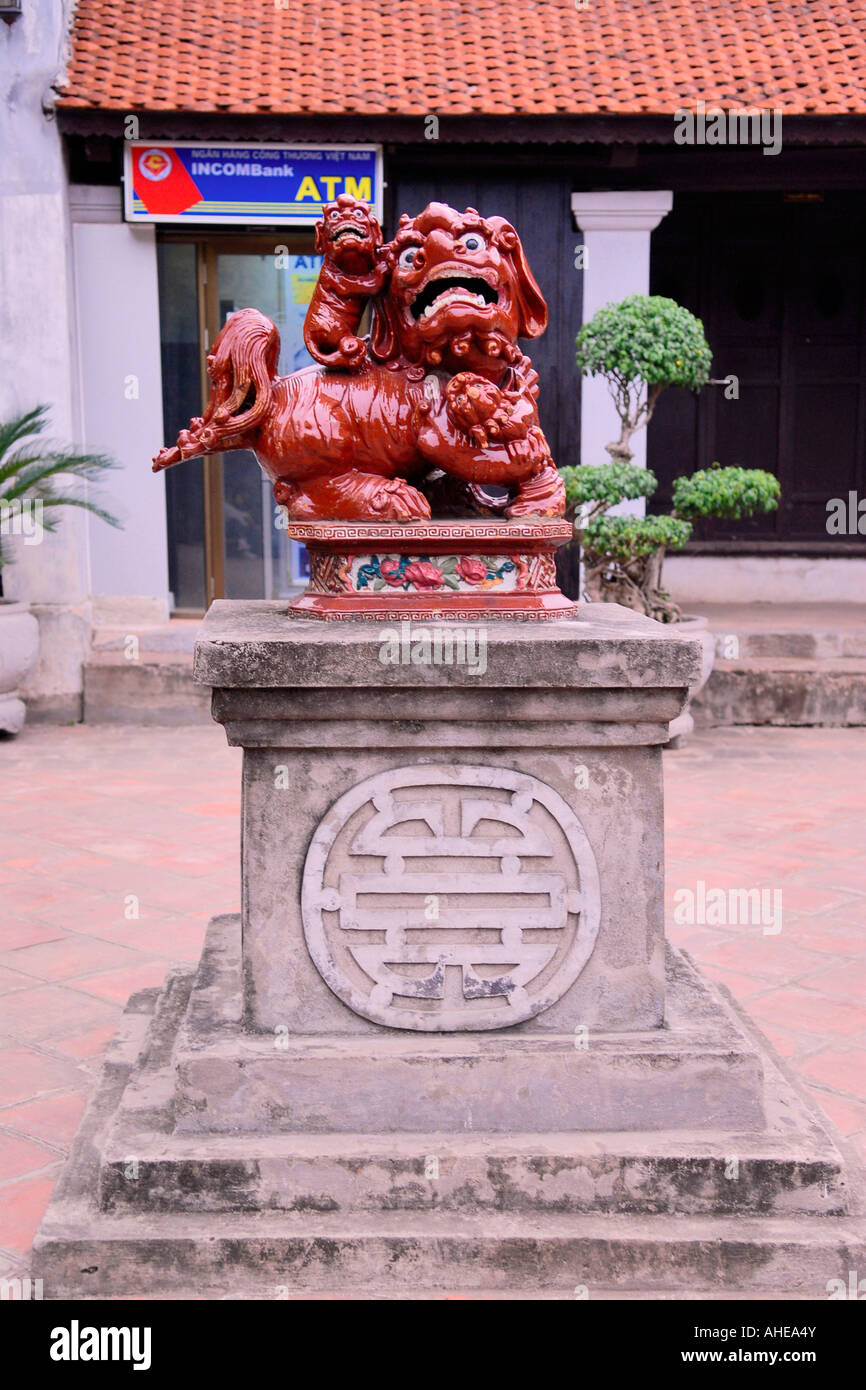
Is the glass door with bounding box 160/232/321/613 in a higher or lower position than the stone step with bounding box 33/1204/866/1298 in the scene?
higher

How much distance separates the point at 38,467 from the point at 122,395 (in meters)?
1.01

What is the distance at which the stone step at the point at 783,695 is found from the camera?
7.99m

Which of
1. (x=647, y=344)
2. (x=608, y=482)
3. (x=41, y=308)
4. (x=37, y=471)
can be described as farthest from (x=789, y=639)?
(x=41, y=308)

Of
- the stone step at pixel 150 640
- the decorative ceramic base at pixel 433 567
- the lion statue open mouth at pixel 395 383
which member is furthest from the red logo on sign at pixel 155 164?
the decorative ceramic base at pixel 433 567

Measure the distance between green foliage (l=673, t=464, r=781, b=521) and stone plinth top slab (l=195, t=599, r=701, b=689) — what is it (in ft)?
16.2

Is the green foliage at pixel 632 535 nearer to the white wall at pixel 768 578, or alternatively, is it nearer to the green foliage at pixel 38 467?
the white wall at pixel 768 578

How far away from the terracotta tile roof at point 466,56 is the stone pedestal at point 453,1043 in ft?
20.3

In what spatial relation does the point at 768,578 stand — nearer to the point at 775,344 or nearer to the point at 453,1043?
the point at 775,344

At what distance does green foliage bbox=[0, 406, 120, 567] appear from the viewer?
7.43 meters

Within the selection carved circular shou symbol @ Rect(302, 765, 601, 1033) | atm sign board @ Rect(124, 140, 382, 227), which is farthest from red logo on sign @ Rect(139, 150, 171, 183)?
carved circular shou symbol @ Rect(302, 765, 601, 1033)

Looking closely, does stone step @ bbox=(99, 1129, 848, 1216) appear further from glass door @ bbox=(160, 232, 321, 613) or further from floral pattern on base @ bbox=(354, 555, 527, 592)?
glass door @ bbox=(160, 232, 321, 613)

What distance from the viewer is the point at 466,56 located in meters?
8.52

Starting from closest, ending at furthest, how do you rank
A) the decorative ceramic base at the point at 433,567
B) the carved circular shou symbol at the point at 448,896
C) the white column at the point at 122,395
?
the carved circular shou symbol at the point at 448,896
the decorative ceramic base at the point at 433,567
the white column at the point at 122,395

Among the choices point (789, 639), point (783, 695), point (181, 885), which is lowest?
point (181, 885)
